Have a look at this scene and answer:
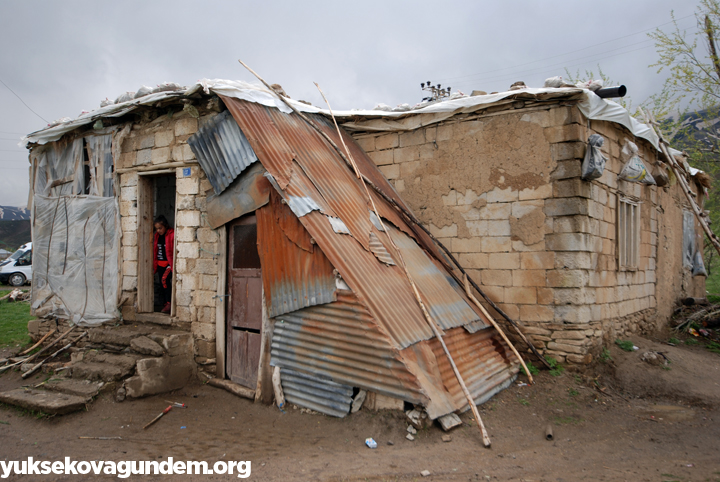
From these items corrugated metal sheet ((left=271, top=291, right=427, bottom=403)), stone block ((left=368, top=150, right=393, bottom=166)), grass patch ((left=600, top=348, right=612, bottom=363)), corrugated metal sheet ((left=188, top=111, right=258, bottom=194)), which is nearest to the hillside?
corrugated metal sheet ((left=188, top=111, right=258, bottom=194))

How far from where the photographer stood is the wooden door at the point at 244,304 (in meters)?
6.14

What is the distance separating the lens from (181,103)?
6633 millimetres

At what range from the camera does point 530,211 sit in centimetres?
608

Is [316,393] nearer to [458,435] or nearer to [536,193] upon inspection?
[458,435]

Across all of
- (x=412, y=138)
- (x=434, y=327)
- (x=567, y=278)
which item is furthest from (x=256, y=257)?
(x=567, y=278)

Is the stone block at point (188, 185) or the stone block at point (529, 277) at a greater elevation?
the stone block at point (188, 185)

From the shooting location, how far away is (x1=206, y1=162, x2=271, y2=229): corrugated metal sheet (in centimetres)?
572

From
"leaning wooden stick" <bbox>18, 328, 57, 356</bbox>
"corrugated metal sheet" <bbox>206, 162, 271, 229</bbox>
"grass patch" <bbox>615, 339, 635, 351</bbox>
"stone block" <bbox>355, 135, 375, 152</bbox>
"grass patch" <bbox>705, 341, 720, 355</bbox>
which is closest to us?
"corrugated metal sheet" <bbox>206, 162, 271, 229</bbox>

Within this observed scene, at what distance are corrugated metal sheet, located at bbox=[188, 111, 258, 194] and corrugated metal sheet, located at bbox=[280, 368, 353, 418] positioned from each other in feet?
8.87

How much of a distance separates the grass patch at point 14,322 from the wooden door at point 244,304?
18.7ft

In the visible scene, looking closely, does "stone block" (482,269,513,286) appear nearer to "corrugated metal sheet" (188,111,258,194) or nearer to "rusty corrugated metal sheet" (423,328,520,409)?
"rusty corrugated metal sheet" (423,328,520,409)

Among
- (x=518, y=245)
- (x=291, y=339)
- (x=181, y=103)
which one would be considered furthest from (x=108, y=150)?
(x=518, y=245)

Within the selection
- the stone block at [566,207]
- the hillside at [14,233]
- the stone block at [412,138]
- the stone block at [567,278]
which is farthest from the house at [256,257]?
the hillside at [14,233]

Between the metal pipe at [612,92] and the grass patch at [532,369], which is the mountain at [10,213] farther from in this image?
the metal pipe at [612,92]
